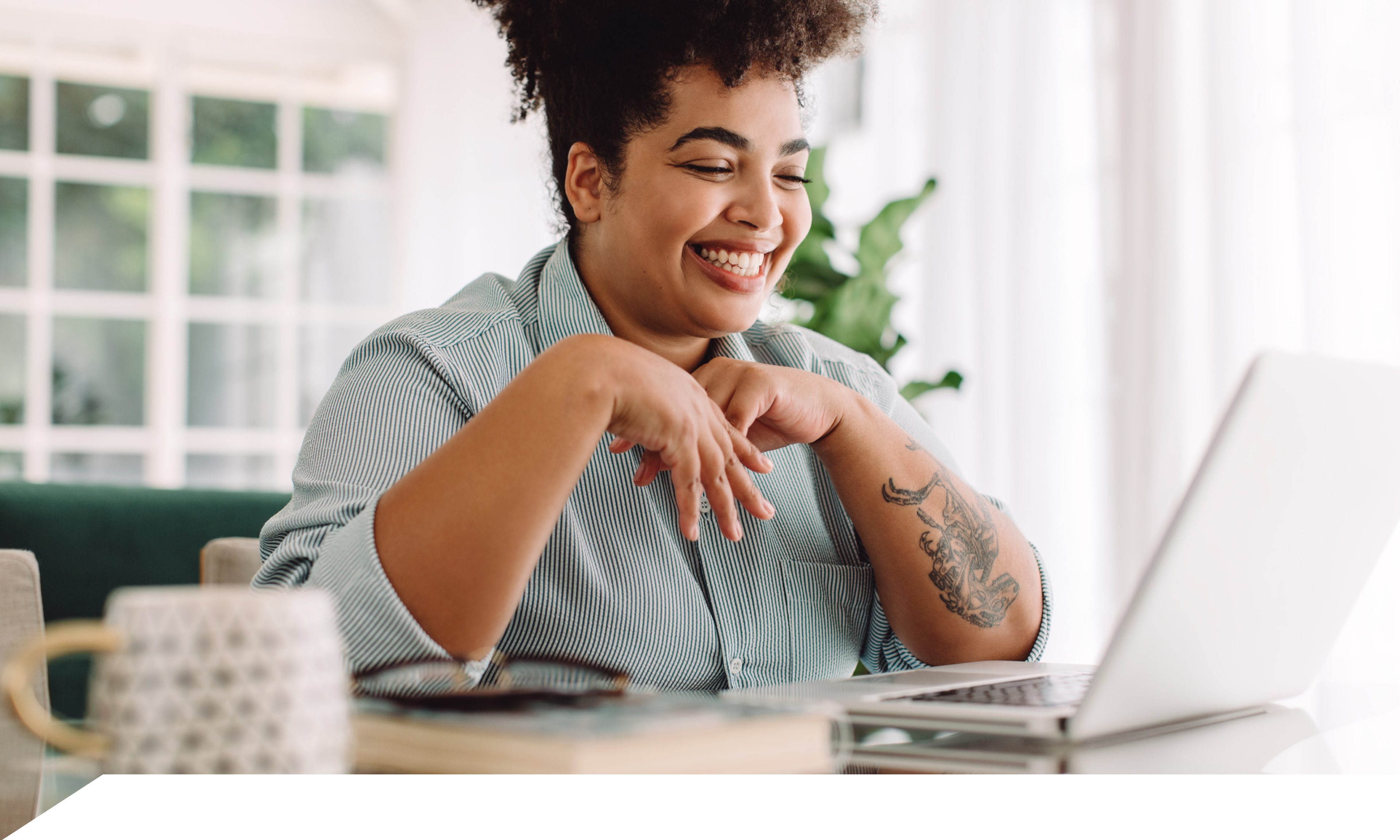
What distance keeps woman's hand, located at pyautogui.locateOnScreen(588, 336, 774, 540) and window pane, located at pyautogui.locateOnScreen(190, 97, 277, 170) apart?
444cm

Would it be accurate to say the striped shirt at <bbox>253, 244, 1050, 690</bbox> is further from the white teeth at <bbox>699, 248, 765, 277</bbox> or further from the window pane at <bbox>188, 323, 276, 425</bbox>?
the window pane at <bbox>188, 323, 276, 425</bbox>

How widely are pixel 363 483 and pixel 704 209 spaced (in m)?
0.47

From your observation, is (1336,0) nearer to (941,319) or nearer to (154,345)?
(941,319)

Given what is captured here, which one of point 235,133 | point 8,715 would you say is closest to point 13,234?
point 235,133

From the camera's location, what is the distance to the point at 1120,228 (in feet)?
9.25

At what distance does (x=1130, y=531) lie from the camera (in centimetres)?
276

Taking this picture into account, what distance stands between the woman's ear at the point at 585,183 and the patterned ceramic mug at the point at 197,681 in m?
0.95

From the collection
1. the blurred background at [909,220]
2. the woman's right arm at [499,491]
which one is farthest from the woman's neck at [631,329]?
the woman's right arm at [499,491]

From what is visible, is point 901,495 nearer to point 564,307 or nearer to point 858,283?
point 564,307

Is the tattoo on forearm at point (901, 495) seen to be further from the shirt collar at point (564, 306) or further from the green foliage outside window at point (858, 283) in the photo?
the green foliage outside window at point (858, 283)

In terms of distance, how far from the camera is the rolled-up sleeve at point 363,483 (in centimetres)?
79

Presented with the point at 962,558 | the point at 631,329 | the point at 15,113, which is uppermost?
the point at 15,113
